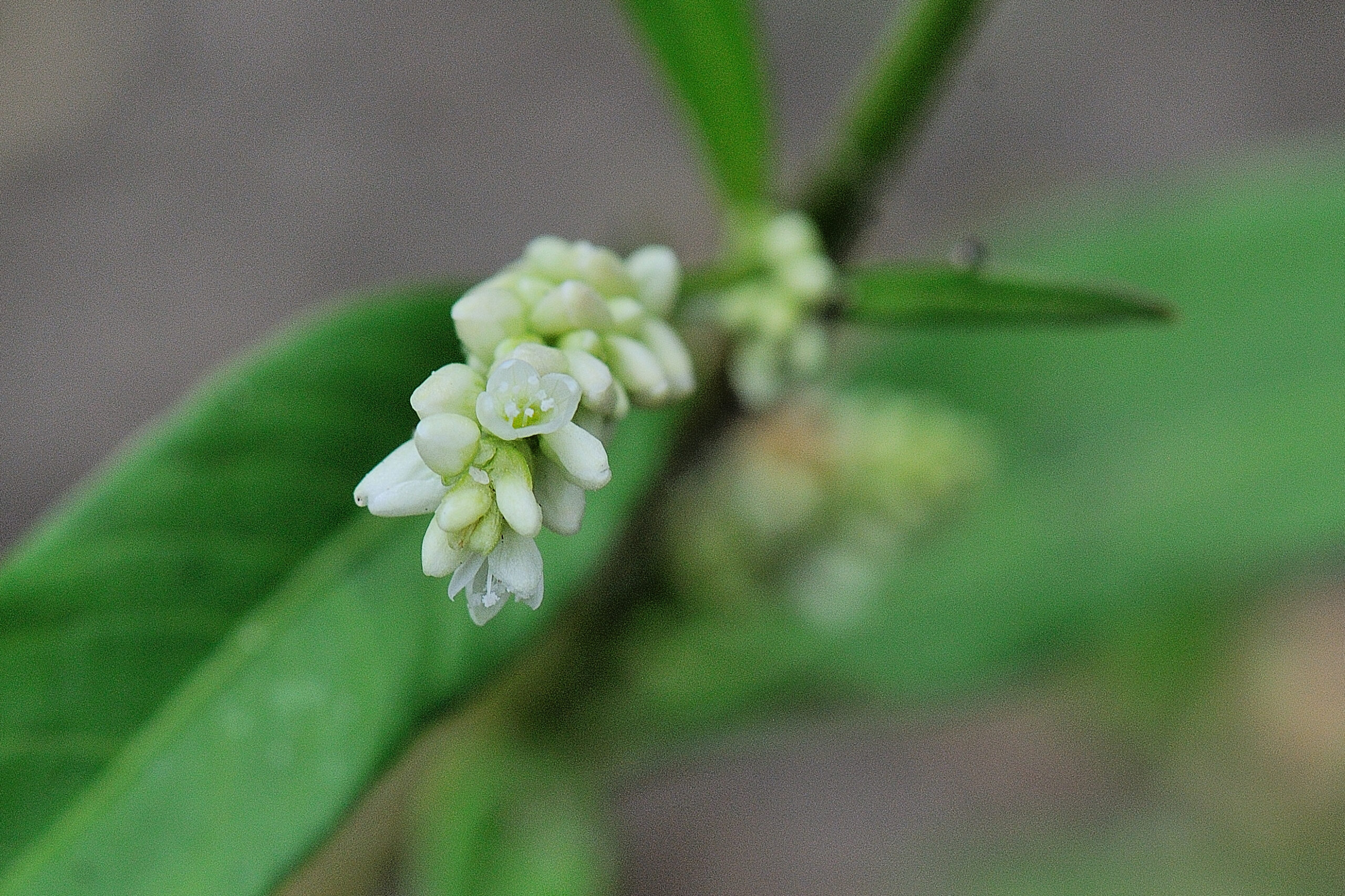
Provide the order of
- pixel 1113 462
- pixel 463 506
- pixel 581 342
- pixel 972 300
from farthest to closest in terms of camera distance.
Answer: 1. pixel 1113 462
2. pixel 972 300
3. pixel 581 342
4. pixel 463 506

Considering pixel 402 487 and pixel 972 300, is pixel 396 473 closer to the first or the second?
pixel 402 487

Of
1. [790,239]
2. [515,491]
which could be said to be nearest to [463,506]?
[515,491]

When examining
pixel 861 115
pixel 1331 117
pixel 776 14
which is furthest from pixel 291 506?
pixel 1331 117

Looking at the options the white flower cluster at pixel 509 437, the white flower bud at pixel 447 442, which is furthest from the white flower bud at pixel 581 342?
the white flower bud at pixel 447 442

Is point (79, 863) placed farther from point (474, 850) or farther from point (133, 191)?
point (133, 191)

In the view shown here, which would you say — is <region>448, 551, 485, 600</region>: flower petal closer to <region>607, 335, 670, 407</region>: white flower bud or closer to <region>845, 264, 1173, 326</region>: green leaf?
<region>607, 335, 670, 407</region>: white flower bud

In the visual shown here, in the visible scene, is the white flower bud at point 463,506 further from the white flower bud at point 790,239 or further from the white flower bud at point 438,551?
the white flower bud at point 790,239
